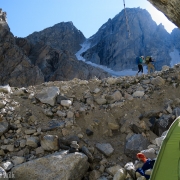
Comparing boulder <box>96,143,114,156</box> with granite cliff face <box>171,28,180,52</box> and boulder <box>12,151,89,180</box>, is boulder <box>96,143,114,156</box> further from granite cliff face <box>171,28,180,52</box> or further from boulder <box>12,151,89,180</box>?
granite cliff face <box>171,28,180,52</box>

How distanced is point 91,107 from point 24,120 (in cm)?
253

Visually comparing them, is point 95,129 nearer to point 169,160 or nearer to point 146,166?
point 146,166

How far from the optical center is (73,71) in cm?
7044

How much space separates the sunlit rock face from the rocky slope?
8.04ft

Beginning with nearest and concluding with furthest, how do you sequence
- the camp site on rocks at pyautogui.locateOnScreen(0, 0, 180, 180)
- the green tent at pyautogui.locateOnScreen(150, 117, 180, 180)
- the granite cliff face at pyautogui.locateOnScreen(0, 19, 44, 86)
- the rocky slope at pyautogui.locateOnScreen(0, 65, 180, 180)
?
1. the green tent at pyautogui.locateOnScreen(150, 117, 180, 180)
2. the camp site on rocks at pyautogui.locateOnScreen(0, 0, 180, 180)
3. the rocky slope at pyautogui.locateOnScreen(0, 65, 180, 180)
4. the granite cliff face at pyautogui.locateOnScreen(0, 19, 44, 86)

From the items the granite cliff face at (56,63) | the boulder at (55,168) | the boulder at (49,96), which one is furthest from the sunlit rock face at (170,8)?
the granite cliff face at (56,63)

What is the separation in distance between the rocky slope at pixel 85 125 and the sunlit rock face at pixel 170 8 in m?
2.45

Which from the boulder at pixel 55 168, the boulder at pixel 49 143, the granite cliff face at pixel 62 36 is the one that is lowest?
the boulder at pixel 55 168

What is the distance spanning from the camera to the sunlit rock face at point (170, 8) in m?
9.80

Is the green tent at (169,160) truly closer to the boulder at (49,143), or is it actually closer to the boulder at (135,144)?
the boulder at (135,144)

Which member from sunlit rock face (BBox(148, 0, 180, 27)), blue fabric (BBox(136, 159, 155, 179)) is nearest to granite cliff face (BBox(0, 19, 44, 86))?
sunlit rock face (BBox(148, 0, 180, 27))

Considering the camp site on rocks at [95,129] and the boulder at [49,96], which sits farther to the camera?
the boulder at [49,96]

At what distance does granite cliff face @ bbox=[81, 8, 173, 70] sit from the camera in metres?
106

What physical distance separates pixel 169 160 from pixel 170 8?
292 inches
